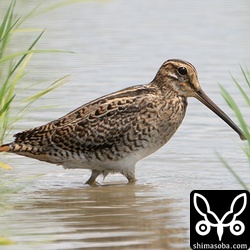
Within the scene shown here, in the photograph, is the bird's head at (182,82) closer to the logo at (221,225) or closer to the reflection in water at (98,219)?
the reflection in water at (98,219)

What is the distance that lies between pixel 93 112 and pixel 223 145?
161 centimetres

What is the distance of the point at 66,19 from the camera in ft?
66.1

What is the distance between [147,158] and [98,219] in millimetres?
2647

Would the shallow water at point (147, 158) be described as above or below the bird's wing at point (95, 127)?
below

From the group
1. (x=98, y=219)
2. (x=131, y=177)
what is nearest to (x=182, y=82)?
(x=131, y=177)

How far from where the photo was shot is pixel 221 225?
802cm

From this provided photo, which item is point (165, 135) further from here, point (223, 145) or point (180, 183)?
point (223, 145)

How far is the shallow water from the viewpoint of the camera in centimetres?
895

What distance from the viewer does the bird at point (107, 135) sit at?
10773 millimetres

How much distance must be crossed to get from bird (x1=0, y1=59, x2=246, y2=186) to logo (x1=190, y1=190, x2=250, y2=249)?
92.2 inches

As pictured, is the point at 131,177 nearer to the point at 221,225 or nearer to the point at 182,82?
the point at 182,82

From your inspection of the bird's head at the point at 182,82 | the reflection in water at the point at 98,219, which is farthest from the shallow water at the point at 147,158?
the bird's head at the point at 182,82

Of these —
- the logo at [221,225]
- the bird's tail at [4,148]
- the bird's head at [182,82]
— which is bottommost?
the bird's tail at [4,148]

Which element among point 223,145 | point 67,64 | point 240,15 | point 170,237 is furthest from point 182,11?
point 170,237
